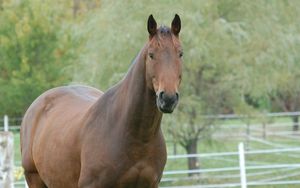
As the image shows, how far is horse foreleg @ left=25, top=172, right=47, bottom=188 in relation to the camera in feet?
22.6

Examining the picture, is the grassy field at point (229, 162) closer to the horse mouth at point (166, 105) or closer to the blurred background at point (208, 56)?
the blurred background at point (208, 56)

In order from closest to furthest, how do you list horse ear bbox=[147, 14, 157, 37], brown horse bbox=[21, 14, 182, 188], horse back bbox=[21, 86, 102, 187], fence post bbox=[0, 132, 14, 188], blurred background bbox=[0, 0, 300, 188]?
brown horse bbox=[21, 14, 182, 188]
horse ear bbox=[147, 14, 157, 37]
fence post bbox=[0, 132, 14, 188]
horse back bbox=[21, 86, 102, 187]
blurred background bbox=[0, 0, 300, 188]

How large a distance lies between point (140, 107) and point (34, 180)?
221 cm

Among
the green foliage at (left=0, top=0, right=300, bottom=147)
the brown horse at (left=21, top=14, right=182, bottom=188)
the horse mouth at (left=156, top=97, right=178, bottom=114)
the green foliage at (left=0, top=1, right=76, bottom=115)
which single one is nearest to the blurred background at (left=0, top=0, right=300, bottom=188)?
the green foliage at (left=0, top=0, right=300, bottom=147)

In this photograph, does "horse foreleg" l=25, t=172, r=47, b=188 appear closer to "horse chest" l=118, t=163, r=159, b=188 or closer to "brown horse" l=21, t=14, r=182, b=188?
"brown horse" l=21, t=14, r=182, b=188

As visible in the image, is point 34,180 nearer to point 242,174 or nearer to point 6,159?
point 6,159

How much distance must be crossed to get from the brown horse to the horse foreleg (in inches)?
23.7

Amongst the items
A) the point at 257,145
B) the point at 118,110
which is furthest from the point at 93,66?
the point at 118,110

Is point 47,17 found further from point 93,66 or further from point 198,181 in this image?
point 198,181

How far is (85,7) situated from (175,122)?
13559 millimetres

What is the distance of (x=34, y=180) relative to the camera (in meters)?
6.93

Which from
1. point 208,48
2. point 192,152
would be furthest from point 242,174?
point 192,152

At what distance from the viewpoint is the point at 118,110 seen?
5336mm

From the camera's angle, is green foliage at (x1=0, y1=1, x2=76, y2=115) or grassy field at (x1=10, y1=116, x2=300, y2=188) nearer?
grassy field at (x1=10, y1=116, x2=300, y2=188)
